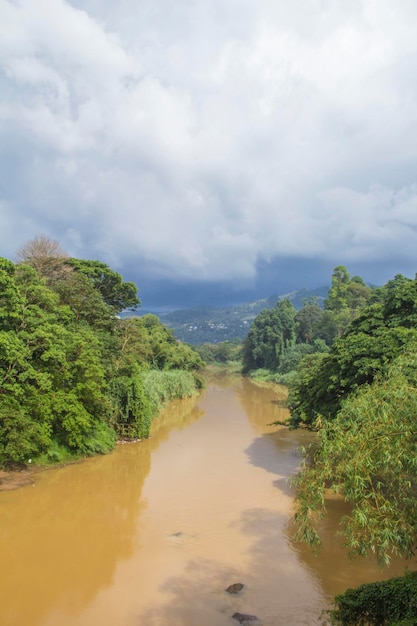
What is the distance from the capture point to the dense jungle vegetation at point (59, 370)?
52.6ft

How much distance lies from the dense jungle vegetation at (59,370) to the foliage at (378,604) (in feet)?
41.9

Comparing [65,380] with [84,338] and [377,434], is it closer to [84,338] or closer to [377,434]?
[84,338]

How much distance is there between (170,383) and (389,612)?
109 feet

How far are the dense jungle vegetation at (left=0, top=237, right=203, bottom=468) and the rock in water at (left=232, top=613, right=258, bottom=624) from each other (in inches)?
394

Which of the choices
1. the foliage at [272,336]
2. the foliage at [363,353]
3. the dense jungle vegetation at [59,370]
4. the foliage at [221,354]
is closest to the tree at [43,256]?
the dense jungle vegetation at [59,370]

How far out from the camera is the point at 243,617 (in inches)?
343

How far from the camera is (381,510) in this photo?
22.0 feet

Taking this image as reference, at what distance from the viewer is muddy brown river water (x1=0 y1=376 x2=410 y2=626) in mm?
9156

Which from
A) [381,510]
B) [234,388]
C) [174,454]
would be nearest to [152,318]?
[234,388]

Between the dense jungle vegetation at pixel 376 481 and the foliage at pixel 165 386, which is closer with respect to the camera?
the dense jungle vegetation at pixel 376 481

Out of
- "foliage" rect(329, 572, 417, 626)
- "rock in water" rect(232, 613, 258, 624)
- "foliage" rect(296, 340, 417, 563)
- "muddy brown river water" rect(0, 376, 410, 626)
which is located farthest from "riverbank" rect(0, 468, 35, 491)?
"foliage" rect(329, 572, 417, 626)

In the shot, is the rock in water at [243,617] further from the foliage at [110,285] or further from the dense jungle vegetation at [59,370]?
the foliage at [110,285]

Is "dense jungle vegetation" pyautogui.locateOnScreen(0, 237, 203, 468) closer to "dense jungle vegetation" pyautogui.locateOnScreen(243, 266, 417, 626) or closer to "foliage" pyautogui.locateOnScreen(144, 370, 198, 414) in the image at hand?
"foliage" pyautogui.locateOnScreen(144, 370, 198, 414)

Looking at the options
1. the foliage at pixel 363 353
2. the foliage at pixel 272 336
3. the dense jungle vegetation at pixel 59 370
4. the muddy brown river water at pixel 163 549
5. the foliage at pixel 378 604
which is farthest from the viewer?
the foliage at pixel 272 336
